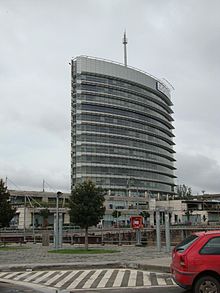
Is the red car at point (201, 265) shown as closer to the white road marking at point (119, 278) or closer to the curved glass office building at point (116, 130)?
the white road marking at point (119, 278)

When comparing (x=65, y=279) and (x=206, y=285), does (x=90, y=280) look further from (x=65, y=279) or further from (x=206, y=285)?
(x=206, y=285)

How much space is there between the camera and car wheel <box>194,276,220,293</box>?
9.90 metres

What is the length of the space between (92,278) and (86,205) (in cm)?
1632

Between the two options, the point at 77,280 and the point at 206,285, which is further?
the point at 77,280

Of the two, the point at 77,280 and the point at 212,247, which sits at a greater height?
the point at 212,247

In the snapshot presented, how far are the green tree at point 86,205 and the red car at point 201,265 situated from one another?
20.9 meters

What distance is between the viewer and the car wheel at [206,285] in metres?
9.90

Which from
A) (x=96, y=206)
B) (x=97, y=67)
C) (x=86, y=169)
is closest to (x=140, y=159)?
(x=86, y=169)

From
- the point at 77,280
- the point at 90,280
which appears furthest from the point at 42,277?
the point at 90,280

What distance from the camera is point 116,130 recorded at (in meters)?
141

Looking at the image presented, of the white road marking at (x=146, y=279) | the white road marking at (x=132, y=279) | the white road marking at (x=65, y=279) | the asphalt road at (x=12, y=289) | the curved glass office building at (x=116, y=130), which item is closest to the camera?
the asphalt road at (x=12, y=289)

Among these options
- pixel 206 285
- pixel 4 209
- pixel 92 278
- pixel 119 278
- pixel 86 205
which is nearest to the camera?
pixel 206 285

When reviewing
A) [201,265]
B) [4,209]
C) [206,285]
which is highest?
[4,209]

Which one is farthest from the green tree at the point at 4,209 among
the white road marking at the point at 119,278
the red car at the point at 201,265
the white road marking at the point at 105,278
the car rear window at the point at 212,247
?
the car rear window at the point at 212,247
